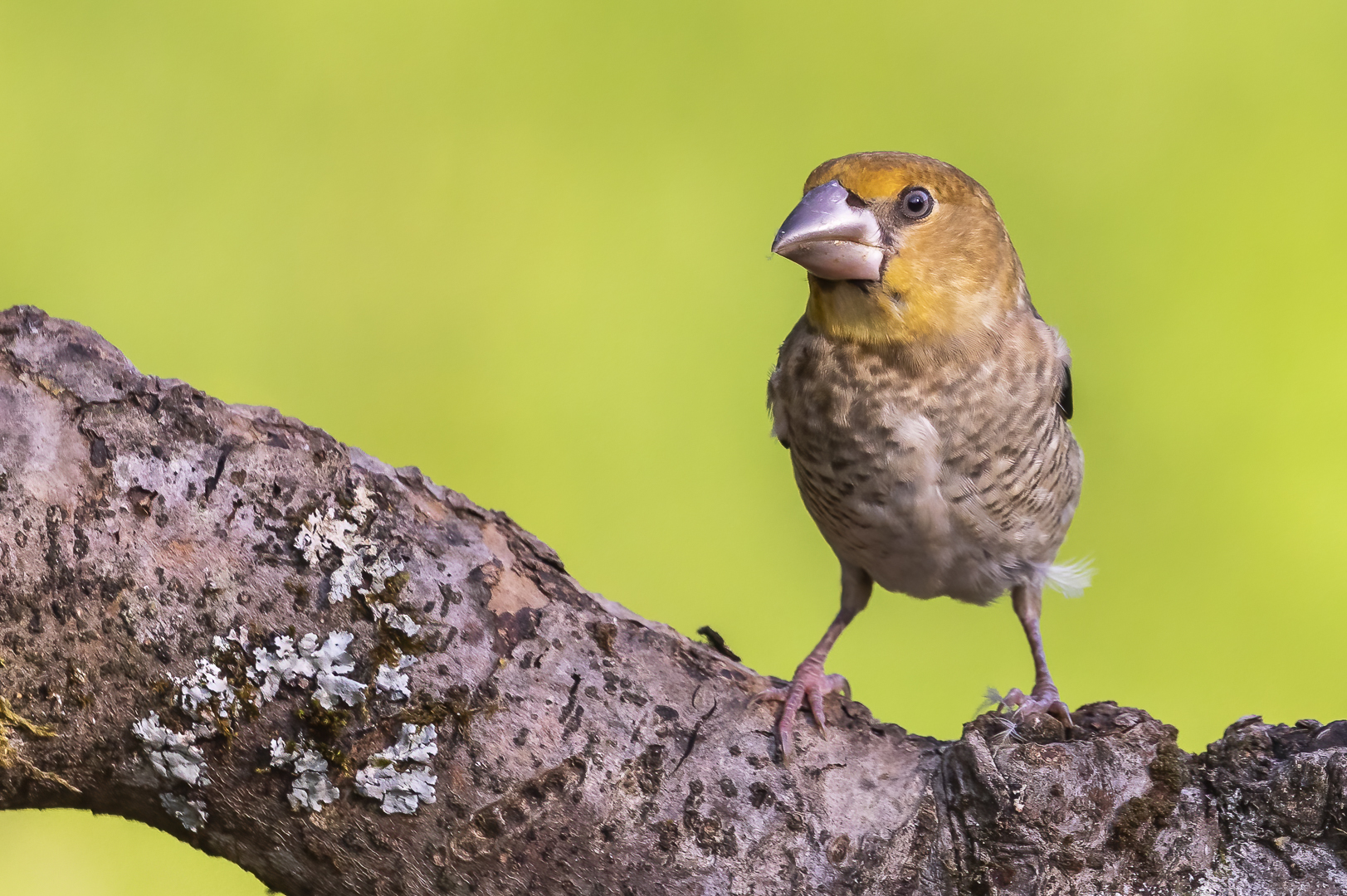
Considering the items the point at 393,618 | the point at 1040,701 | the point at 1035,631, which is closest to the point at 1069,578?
the point at 1035,631

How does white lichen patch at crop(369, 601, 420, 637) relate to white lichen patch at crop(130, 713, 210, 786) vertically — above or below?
above

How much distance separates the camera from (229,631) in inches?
45.9

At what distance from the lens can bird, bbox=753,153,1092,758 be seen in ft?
5.12

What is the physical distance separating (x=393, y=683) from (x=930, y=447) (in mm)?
870

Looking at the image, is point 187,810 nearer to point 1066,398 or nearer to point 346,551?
point 346,551

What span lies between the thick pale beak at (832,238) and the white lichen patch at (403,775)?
2.55 ft

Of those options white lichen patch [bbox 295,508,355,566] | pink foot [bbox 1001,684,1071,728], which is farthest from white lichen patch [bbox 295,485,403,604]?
pink foot [bbox 1001,684,1071,728]

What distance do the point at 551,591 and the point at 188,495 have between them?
16.6 inches

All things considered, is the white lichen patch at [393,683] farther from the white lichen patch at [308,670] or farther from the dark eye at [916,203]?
the dark eye at [916,203]

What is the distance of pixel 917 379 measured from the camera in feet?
5.34

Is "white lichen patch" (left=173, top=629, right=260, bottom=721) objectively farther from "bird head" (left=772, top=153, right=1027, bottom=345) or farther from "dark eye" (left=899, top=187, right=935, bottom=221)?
"dark eye" (left=899, top=187, right=935, bottom=221)

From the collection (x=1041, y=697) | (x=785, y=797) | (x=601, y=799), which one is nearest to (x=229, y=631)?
(x=601, y=799)

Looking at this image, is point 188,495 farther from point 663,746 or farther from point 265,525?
point 663,746

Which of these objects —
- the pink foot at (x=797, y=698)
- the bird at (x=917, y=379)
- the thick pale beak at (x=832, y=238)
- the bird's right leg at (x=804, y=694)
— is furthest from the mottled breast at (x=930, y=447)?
the pink foot at (x=797, y=698)
